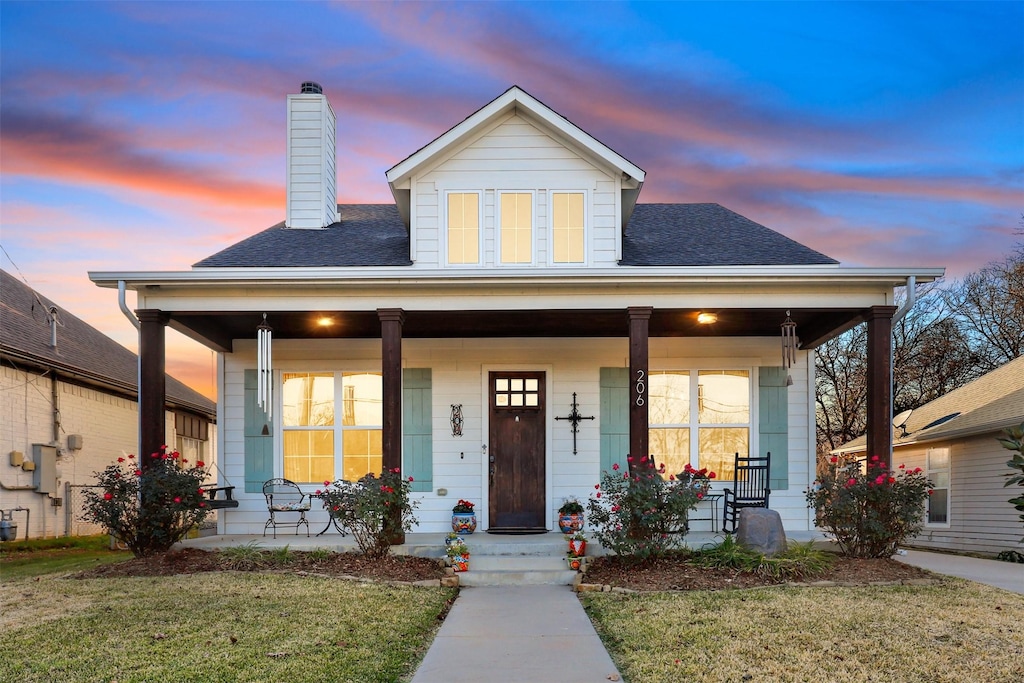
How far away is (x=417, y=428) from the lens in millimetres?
10383

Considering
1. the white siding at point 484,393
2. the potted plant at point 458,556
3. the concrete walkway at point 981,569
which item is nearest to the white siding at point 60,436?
the white siding at point 484,393

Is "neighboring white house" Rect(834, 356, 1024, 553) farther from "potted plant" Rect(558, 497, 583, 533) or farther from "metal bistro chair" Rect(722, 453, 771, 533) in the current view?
"potted plant" Rect(558, 497, 583, 533)

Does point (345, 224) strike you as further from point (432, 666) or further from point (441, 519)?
point (432, 666)

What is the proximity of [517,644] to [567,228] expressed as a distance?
5.75 m

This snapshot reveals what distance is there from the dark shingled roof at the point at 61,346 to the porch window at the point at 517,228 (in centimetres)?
→ 755

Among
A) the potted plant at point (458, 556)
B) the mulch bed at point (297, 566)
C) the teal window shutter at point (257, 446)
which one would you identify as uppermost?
the teal window shutter at point (257, 446)

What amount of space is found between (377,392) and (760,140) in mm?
7576

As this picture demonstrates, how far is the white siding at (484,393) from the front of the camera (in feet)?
33.7

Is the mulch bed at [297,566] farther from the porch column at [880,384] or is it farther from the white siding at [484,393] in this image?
the porch column at [880,384]

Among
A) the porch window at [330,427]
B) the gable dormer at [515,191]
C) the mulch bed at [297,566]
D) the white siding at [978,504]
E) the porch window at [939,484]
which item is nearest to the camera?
the mulch bed at [297,566]

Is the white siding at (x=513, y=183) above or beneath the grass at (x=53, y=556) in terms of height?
above

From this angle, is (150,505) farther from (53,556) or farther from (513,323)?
(513,323)

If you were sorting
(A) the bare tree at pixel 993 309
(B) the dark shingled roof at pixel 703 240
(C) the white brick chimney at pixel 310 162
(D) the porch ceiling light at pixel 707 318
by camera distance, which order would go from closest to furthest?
(D) the porch ceiling light at pixel 707 318
(B) the dark shingled roof at pixel 703 240
(C) the white brick chimney at pixel 310 162
(A) the bare tree at pixel 993 309

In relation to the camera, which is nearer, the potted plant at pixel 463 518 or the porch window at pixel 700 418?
the potted plant at pixel 463 518
